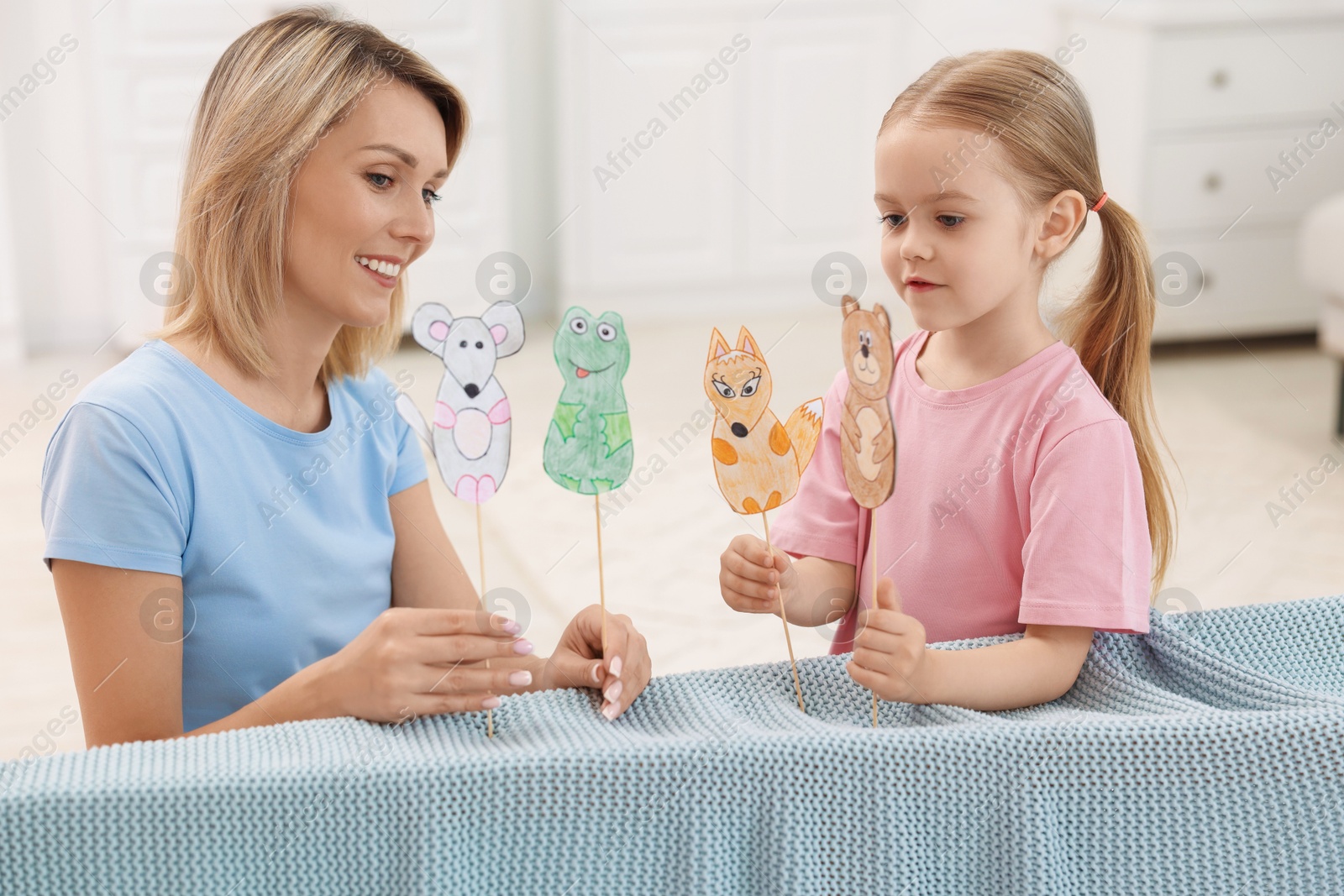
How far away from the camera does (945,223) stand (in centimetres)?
103

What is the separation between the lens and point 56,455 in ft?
3.28

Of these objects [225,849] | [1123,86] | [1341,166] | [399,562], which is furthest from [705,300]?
[225,849]

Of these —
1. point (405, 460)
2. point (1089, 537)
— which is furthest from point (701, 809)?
point (405, 460)

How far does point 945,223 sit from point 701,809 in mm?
515

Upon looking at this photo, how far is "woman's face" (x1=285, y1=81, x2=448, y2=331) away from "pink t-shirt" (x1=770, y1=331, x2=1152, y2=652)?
0.42 m

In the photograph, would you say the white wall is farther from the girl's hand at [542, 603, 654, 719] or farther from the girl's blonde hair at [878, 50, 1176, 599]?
the girl's hand at [542, 603, 654, 719]

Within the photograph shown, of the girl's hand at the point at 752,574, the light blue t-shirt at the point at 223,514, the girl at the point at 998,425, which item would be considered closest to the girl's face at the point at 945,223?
the girl at the point at 998,425

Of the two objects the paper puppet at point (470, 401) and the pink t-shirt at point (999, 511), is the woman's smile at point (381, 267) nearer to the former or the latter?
the paper puppet at point (470, 401)

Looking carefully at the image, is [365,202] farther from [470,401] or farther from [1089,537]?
[1089,537]

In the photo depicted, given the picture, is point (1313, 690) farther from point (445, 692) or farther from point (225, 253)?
point (225, 253)

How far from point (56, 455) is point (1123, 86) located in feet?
11.1

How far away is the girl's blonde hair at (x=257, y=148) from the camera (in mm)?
1062

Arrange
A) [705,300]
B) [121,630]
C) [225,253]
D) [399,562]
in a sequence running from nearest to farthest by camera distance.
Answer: [121,630], [225,253], [399,562], [705,300]

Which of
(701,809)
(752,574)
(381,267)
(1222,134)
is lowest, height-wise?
(701,809)
